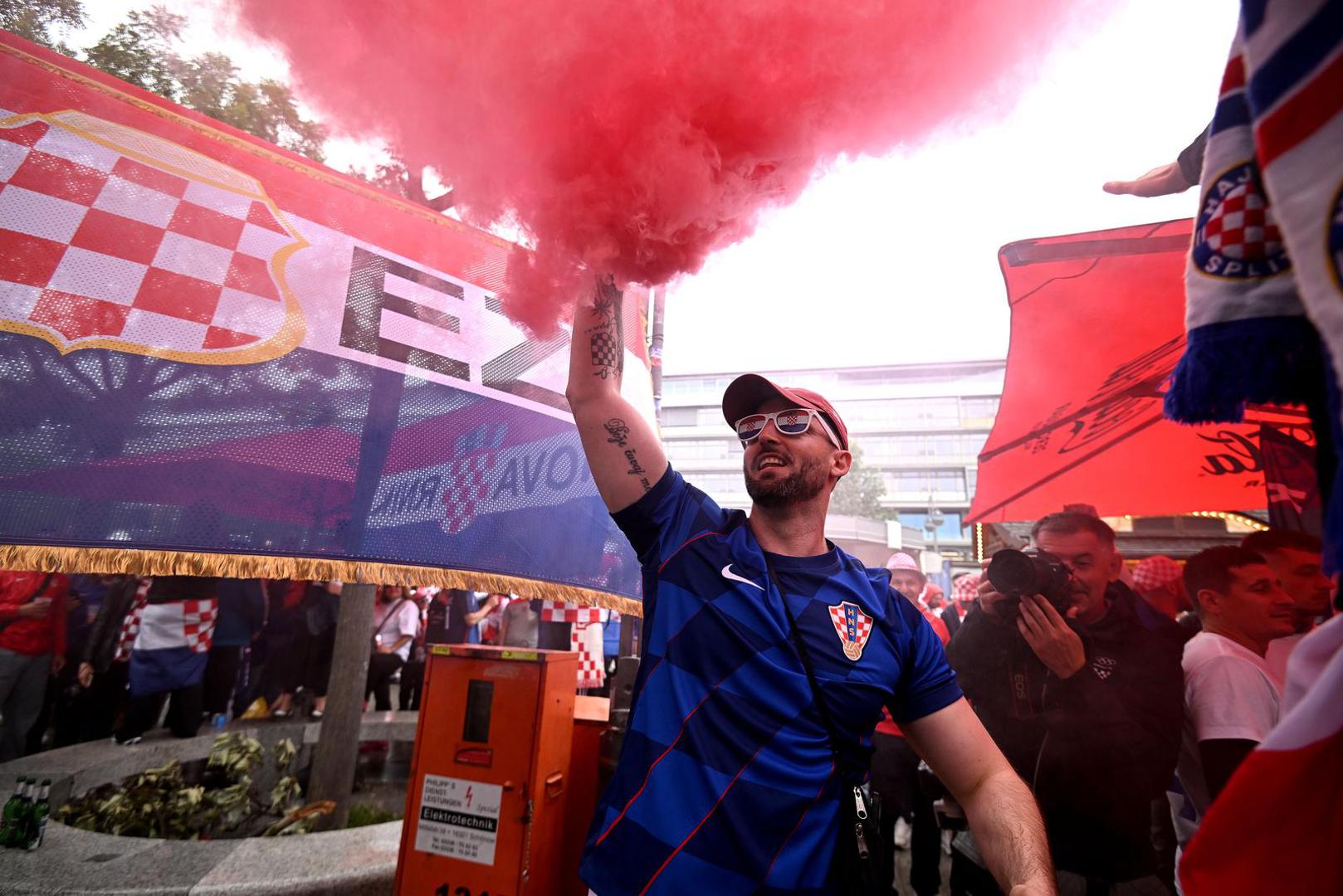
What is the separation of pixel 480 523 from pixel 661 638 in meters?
1.86

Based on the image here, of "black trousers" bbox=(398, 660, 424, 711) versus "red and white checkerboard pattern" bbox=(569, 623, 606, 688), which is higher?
"red and white checkerboard pattern" bbox=(569, 623, 606, 688)

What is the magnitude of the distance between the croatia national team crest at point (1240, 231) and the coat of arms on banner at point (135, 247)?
136 inches

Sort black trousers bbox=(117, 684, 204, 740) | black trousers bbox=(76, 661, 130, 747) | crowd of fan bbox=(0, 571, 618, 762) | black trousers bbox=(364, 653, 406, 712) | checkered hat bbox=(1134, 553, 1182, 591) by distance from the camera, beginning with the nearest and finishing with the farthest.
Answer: crowd of fan bbox=(0, 571, 618, 762), black trousers bbox=(117, 684, 204, 740), black trousers bbox=(76, 661, 130, 747), checkered hat bbox=(1134, 553, 1182, 591), black trousers bbox=(364, 653, 406, 712)

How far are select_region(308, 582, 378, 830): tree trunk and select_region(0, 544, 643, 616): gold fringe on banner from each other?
1494 mm

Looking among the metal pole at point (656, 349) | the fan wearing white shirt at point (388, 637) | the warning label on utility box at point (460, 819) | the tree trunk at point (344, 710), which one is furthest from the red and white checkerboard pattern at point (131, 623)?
the metal pole at point (656, 349)

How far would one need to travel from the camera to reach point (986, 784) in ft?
5.92

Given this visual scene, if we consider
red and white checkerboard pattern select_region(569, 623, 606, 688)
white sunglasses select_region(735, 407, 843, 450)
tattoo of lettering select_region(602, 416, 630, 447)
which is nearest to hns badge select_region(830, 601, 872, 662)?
white sunglasses select_region(735, 407, 843, 450)

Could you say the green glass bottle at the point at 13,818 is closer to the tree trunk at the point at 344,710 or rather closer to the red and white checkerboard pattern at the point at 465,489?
the tree trunk at the point at 344,710

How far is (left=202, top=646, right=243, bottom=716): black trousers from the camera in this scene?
5855mm

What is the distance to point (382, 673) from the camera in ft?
23.7

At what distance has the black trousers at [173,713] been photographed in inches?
203

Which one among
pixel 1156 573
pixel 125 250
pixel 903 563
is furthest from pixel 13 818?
pixel 1156 573

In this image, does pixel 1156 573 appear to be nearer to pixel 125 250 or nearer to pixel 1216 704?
pixel 1216 704

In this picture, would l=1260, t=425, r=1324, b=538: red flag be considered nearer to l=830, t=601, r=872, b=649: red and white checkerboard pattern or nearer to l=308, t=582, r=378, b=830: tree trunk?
l=830, t=601, r=872, b=649: red and white checkerboard pattern
